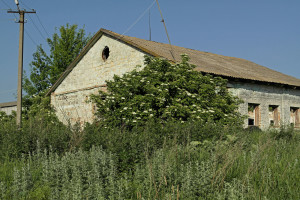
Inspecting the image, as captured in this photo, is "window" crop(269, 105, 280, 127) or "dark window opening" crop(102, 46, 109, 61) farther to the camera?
"window" crop(269, 105, 280, 127)

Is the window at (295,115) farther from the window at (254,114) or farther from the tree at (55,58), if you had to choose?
the tree at (55,58)

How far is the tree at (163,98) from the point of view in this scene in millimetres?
10586

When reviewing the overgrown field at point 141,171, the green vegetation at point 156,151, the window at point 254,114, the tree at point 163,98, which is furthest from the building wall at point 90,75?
the window at point 254,114

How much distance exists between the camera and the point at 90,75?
1639 centimetres

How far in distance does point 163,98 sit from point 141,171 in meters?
5.42

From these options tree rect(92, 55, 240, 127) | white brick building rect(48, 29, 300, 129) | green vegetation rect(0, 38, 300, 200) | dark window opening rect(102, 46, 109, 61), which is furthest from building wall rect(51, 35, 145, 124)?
green vegetation rect(0, 38, 300, 200)

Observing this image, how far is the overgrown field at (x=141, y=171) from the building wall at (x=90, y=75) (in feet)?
20.4

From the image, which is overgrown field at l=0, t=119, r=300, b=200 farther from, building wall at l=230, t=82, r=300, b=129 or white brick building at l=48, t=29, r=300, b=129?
building wall at l=230, t=82, r=300, b=129

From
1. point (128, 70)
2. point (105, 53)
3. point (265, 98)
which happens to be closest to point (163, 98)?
point (128, 70)

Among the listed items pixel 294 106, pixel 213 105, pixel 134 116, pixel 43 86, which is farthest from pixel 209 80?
pixel 43 86

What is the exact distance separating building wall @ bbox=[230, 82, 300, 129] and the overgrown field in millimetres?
7047

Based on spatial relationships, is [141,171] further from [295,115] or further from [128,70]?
[295,115]

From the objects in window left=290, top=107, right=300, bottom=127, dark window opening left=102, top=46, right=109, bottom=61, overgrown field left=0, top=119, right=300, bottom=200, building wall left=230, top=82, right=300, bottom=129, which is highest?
dark window opening left=102, top=46, right=109, bottom=61

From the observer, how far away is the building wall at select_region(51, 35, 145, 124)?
1452 cm
